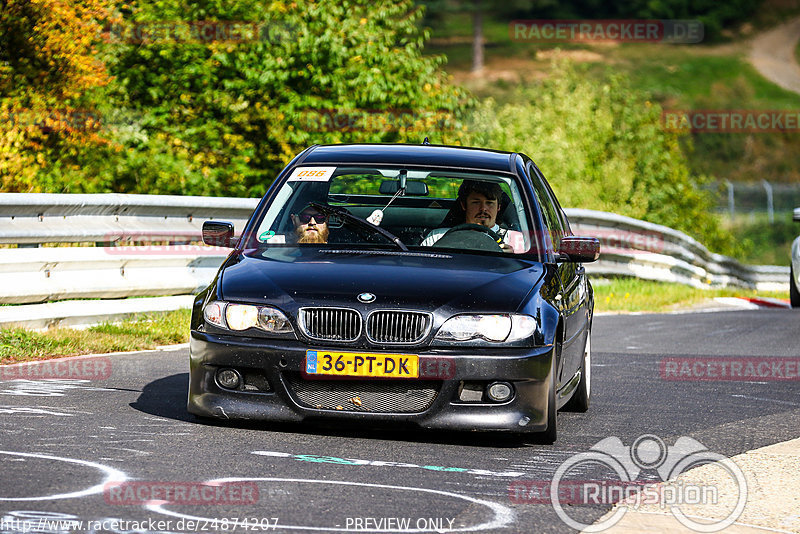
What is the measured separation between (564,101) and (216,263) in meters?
28.2

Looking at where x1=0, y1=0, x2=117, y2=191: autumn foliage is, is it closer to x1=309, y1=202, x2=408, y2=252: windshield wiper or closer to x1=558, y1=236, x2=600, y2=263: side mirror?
x1=309, y1=202, x2=408, y2=252: windshield wiper

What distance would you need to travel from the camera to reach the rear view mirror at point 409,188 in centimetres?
790

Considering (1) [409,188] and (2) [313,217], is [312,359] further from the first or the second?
(1) [409,188]

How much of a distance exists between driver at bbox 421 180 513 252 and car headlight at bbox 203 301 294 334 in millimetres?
1403

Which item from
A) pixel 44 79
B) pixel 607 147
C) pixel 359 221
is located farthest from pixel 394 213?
pixel 607 147

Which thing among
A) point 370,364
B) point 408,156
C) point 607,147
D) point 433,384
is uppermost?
point 408,156

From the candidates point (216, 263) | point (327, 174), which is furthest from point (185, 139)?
point (327, 174)

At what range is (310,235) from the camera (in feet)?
25.2

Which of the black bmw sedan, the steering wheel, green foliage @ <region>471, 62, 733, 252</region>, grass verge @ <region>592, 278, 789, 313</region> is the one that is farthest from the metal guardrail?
green foliage @ <region>471, 62, 733, 252</region>

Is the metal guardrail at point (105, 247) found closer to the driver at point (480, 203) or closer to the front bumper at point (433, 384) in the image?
the driver at point (480, 203)

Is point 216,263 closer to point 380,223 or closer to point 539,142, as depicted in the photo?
point 380,223

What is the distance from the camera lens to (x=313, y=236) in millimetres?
A: 7664

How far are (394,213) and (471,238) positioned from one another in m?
0.64

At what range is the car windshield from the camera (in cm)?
761
